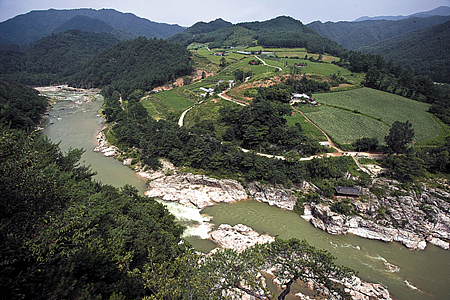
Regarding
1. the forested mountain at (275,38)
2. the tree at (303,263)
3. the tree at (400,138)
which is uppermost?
the forested mountain at (275,38)

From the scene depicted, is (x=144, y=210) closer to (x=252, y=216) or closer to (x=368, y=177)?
(x=252, y=216)

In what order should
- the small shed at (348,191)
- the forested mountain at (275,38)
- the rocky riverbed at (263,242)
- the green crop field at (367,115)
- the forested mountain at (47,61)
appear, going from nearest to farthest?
the rocky riverbed at (263,242), the small shed at (348,191), the green crop field at (367,115), the forested mountain at (275,38), the forested mountain at (47,61)

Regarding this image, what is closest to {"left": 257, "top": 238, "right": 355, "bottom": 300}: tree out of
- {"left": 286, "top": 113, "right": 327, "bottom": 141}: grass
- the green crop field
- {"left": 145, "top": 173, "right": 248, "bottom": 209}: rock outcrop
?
{"left": 145, "top": 173, "right": 248, "bottom": 209}: rock outcrop

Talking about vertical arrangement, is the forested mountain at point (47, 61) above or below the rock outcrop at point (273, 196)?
above

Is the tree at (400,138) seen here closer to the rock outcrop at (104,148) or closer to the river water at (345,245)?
the river water at (345,245)

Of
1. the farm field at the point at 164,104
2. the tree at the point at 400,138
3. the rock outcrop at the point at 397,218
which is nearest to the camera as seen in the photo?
the rock outcrop at the point at 397,218

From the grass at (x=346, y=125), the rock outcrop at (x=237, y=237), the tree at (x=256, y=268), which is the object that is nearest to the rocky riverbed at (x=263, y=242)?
the rock outcrop at (x=237, y=237)

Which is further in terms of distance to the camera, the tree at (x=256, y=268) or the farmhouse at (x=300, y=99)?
the farmhouse at (x=300, y=99)
